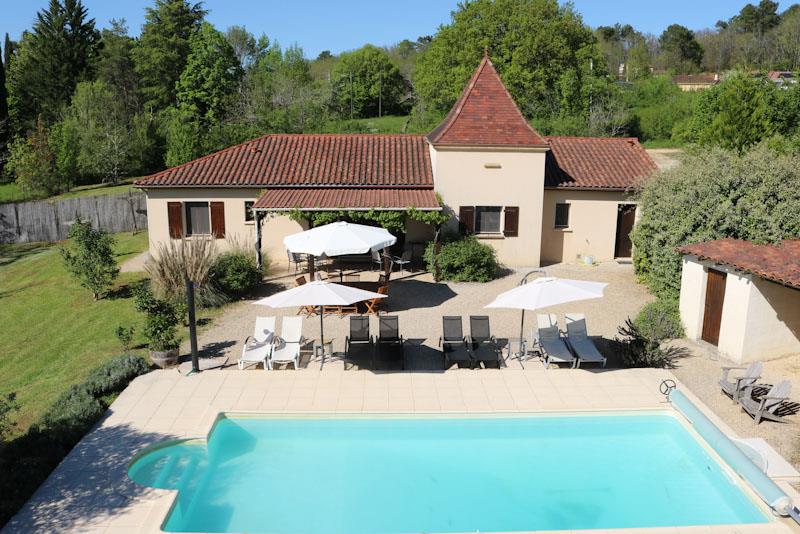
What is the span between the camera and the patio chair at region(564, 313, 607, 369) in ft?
49.2

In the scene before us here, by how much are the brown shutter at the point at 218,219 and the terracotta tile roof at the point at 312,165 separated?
0.92 m

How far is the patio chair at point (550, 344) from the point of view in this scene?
15.0 m

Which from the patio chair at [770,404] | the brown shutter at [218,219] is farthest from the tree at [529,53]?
the patio chair at [770,404]

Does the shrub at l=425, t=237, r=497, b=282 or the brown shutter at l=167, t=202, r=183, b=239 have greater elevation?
the brown shutter at l=167, t=202, r=183, b=239

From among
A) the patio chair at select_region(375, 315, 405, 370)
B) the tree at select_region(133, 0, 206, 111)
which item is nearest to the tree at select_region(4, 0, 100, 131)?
the tree at select_region(133, 0, 206, 111)

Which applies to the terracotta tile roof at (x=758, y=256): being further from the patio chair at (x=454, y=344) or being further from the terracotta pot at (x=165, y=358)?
the terracotta pot at (x=165, y=358)

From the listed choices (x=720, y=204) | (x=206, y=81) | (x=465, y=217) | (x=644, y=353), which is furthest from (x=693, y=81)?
(x=644, y=353)

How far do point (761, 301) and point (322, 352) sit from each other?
34.6 ft

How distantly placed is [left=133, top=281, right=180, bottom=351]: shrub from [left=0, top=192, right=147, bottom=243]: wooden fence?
22.0 metres

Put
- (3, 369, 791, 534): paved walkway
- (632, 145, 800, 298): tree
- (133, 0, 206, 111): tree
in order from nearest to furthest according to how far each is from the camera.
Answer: (3, 369, 791, 534): paved walkway → (632, 145, 800, 298): tree → (133, 0, 206, 111): tree

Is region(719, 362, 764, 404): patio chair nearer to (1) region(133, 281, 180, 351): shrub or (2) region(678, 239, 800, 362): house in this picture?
(2) region(678, 239, 800, 362): house

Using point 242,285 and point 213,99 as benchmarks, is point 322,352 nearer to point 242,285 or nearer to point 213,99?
point 242,285

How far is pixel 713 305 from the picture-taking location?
16281 millimetres

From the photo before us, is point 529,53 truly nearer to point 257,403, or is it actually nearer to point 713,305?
point 713,305
